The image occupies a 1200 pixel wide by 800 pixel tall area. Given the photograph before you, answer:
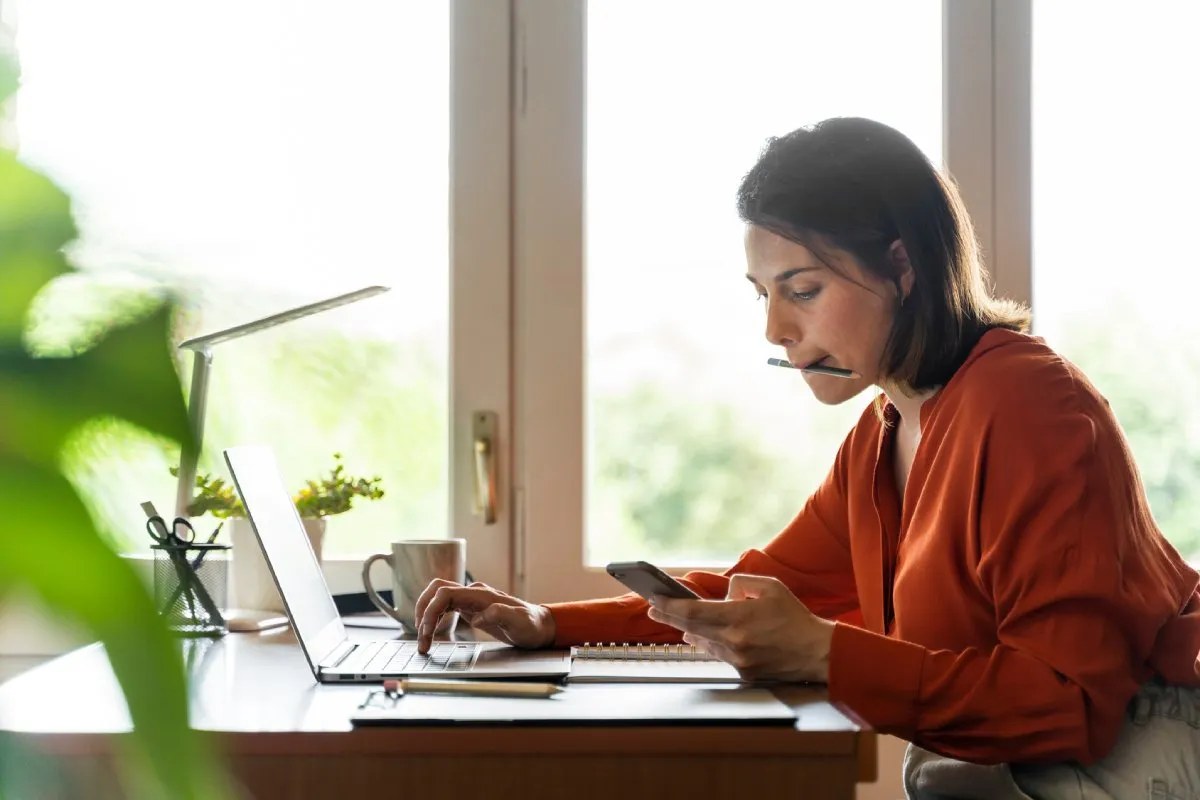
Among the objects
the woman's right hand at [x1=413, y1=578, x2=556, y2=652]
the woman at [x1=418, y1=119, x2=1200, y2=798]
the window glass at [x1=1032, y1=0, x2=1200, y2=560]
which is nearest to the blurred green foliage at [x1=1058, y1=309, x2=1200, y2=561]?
the window glass at [x1=1032, y1=0, x2=1200, y2=560]

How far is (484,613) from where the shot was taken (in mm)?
1246

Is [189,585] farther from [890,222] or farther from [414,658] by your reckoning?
[890,222]

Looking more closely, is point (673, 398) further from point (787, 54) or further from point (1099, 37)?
point (1099, 37)

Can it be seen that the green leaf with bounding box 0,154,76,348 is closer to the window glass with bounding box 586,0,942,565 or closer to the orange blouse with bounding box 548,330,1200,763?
the orange blouse with bounding box 548,330,1200,763

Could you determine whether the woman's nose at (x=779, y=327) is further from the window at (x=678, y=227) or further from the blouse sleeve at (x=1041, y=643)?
the window at (x=678, y=227)

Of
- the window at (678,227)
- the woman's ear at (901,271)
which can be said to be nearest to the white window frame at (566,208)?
the window at (678,227)

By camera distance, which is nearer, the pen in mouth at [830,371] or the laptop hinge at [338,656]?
the laptop hinge at [338,656]

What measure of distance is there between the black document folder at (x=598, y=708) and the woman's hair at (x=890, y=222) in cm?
48

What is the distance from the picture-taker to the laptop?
1.07 metres

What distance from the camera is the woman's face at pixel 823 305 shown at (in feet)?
4.41

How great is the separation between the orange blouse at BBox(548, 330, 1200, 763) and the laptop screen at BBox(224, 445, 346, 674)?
24 centimetres

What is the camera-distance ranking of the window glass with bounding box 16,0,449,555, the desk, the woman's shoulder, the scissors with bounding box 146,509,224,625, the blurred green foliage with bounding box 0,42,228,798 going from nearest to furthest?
the blurred green foliage with bounding box 0,42,228,798, the desk, the woman's shoulder, the scissors with bounding box 146,509,224,625, the window glass with bounding box 16,0,449,555

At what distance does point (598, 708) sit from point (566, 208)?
46.0 inches

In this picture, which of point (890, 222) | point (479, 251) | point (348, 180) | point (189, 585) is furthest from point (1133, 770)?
point (348, 180)
